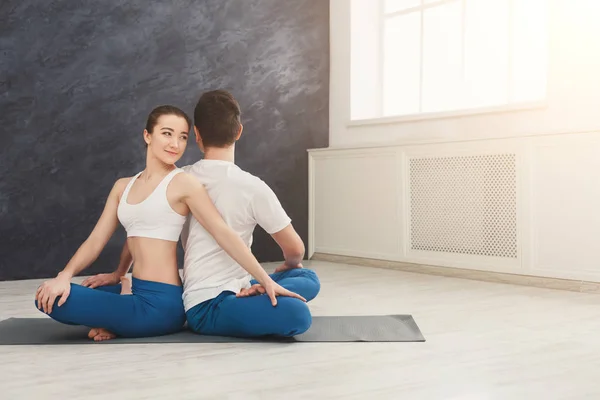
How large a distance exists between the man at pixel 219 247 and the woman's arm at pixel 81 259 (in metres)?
0.26

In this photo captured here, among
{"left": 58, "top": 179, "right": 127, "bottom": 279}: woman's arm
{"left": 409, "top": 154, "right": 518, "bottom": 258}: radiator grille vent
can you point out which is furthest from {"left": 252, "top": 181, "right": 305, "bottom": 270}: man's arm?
{"left": 409, "top": 154, "right": 518, "bottom": 258}: radiator grille vent

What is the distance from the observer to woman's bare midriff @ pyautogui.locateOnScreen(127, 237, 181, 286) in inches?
94.1

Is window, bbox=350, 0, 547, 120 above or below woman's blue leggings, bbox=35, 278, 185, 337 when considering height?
above

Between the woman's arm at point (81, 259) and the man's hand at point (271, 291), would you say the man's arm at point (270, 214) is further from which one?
the woman's arm at point (81, 259)

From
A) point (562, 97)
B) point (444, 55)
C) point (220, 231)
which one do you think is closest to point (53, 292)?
point (220, 231)

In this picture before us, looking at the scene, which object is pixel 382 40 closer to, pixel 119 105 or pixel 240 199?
pixel 119 105

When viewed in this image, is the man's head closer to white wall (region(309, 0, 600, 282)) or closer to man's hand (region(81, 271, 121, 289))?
man's hand (region(81, 271, 121, 289))

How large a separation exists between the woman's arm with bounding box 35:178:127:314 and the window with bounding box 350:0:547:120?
2568 millimetres

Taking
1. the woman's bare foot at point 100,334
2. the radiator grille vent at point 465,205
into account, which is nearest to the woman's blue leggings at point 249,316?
the woman's bare foot at point 100,334

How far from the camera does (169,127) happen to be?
2438mm

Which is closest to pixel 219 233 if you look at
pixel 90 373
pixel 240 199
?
pixel 240 199

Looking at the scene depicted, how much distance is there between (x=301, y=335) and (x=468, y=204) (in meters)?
2.11

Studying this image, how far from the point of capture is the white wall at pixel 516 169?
3.70m

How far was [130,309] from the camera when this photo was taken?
7.68 ft
